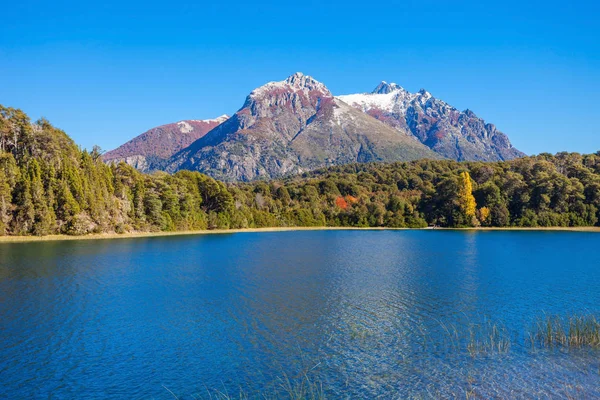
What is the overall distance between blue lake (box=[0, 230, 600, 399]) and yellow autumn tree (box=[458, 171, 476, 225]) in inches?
3642

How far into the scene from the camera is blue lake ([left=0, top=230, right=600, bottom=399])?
755 inches

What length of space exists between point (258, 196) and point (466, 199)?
71319 mm

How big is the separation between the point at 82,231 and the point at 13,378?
271ft

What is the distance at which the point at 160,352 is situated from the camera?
2348 cm

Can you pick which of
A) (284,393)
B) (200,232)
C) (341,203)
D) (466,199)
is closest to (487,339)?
(284,393)

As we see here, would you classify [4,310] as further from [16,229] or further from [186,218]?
[186,218]

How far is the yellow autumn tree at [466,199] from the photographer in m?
144

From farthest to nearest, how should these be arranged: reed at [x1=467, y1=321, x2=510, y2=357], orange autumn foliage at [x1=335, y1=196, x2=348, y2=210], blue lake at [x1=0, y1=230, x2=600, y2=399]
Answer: orange autumn foliage at [x1=335, y1=196, x2=348, y2=210]
reed at [x1=467, y1=321, x2=510, y2=357]
blue lake at [x1=0, y1=230, x2=600, y2=399]

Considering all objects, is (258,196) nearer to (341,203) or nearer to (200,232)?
(341,203)

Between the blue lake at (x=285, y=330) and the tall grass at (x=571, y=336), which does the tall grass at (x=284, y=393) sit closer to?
the blue lake at (x=285, y=330)

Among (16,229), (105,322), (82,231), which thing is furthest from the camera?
(82,231)

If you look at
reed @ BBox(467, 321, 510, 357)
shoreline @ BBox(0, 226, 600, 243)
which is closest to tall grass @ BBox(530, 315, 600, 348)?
reed @ BBox(467, 321, 510, 357)

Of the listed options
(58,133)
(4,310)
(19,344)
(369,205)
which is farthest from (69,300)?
(369,205)

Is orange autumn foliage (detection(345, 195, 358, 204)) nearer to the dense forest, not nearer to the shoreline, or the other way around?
the dense forest
